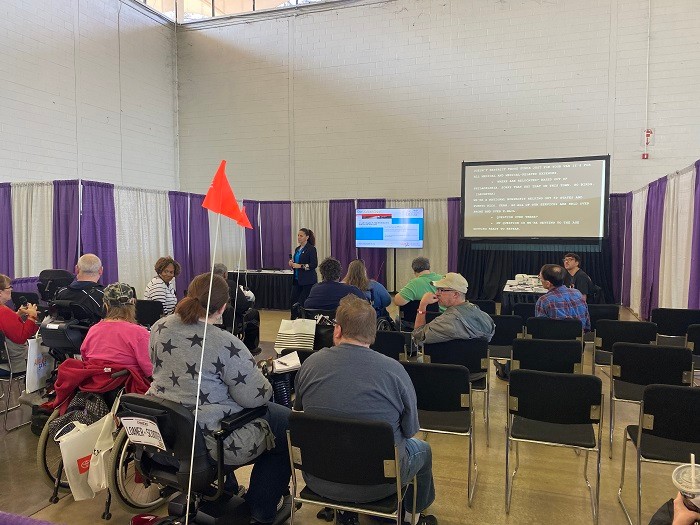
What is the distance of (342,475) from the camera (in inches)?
71.6

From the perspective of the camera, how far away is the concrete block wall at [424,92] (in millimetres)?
8359

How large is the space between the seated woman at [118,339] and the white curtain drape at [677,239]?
5.36m

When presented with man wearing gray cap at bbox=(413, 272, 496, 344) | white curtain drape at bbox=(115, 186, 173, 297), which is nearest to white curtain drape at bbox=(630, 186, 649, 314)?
man wearing gray cap at bbox=(413, 272, 496, 344)

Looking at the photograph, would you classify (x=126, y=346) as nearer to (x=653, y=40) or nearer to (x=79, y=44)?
(x=79, y=44)

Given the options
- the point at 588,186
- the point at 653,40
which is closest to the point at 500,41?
the point at 653,40

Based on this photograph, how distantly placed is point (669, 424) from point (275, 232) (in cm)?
888

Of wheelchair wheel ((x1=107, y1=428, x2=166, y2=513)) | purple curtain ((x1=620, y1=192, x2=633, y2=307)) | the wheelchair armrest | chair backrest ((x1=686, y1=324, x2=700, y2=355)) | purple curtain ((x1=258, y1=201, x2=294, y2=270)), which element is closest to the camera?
the wheelchair armrest

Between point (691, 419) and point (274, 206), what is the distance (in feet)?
29.5

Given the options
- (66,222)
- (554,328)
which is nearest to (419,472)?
(554,328)

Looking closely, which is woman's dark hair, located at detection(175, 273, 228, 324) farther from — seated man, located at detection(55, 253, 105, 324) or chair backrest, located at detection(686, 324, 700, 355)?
chair backrest, located at detection(686, 324, 700, 355)

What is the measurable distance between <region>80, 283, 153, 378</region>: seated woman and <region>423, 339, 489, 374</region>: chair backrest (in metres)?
1.80

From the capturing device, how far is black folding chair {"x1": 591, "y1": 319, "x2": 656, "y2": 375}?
12.5ft

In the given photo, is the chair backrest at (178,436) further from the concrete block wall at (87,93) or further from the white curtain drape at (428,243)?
the white curtain drape at (428,243)

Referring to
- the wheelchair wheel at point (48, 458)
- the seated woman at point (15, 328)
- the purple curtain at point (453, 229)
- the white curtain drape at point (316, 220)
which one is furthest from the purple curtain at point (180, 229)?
the wheelchair wheel at point (48, 458)
